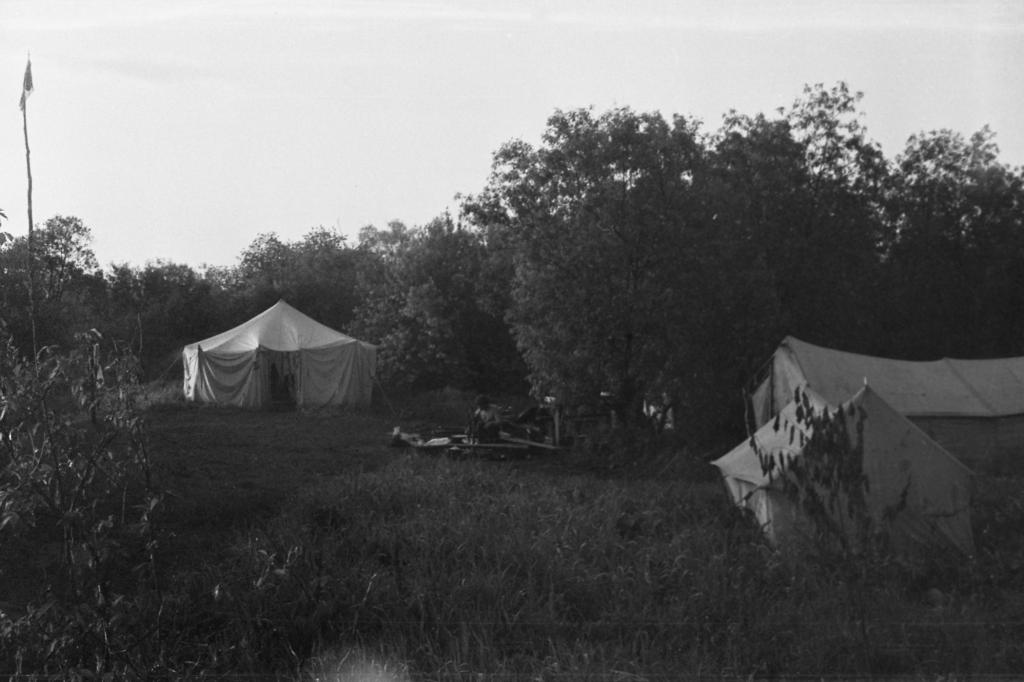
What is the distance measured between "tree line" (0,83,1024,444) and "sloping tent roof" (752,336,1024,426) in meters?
1.18

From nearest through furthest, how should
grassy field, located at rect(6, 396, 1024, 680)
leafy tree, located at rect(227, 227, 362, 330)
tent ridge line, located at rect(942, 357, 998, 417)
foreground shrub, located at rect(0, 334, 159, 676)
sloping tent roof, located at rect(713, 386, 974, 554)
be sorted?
foreground shrub, located at rect(0, 334, 159, 676) < grassy field, located at rect(6, 396, 1024, 680) < sloping tent roof, located at rect(713, 386, 974, 554) < tent ridge line, located at rect(942, 357, 998, 417) < leafy tree, located at rect(227, 227, 362, 330)

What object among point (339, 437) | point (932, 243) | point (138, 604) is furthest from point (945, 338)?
point (138, 604)

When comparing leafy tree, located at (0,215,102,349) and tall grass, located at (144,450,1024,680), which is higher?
leafy tree, located at (0,215,102,349)

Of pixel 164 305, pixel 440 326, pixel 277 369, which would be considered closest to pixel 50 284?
pixel 277 369

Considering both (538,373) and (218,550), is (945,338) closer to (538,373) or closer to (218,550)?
(538,373)

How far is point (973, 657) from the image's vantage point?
23.9ft

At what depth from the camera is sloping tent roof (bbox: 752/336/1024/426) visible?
18969 millimetres

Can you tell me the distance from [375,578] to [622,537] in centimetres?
328

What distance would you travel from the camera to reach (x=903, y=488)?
11555 millimetres

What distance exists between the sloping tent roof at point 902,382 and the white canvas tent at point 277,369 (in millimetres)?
13293

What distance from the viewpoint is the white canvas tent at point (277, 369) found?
29156mm

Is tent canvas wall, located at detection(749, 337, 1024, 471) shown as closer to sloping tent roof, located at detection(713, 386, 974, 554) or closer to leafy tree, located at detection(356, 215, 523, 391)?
sloping tent roof, located at detection(713, 386, 974, 554)

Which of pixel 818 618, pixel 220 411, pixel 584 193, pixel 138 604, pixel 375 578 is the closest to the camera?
pixel 138 604

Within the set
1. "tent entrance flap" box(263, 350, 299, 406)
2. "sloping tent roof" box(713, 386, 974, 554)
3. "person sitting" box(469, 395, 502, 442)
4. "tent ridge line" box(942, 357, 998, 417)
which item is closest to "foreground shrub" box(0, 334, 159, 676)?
"sloping tent roof" box(713, 386, 974, 554)
